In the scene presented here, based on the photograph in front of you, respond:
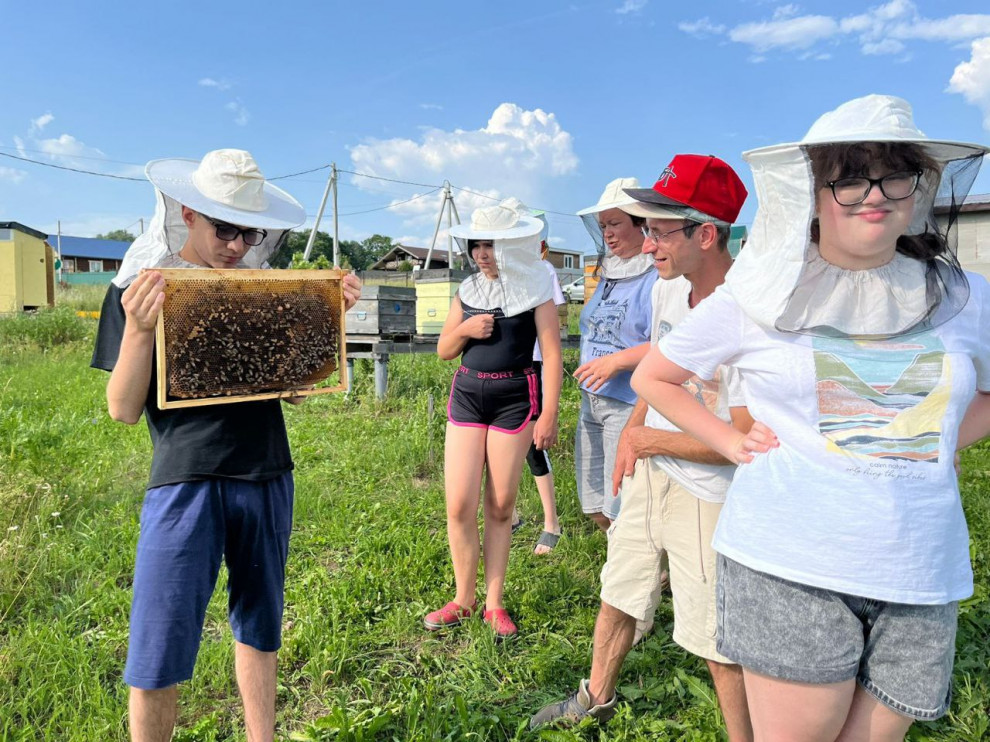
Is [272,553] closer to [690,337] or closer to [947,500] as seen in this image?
[690,337]

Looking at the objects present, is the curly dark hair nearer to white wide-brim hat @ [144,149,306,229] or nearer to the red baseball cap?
the red baseball cap

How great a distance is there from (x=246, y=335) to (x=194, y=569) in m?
0.71

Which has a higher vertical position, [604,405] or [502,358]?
[502,358]

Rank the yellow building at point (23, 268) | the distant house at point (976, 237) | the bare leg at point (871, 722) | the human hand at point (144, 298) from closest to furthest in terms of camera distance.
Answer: the bare leg at point (871, 722)
the human hand at point (144, 298)
the distant house at point (976, 237)
the yellow building at point (23, 268)

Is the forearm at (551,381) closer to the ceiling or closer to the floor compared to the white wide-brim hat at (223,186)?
closer to the floor

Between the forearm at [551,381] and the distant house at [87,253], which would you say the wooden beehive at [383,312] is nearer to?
the forearm at [551,381]

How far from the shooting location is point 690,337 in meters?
1.61

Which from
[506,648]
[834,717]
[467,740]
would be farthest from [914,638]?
[506,648]

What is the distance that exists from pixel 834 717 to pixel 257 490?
1606 millimetres

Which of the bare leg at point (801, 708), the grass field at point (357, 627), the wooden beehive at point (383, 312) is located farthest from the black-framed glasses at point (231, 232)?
the wooden beehive at point (383, 312)

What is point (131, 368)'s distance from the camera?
72.3 inches

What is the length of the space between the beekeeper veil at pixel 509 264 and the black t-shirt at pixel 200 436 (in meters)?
1.46

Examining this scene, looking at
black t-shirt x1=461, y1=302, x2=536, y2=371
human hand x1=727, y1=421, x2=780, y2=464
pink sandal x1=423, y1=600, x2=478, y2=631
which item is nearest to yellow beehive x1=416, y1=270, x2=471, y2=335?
black t-shirt x1=461, y1=302, x2=536, y2=371

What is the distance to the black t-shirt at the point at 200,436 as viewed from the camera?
1908 millimetres
